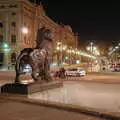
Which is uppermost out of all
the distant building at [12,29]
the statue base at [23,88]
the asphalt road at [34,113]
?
the distant building at [12,29]

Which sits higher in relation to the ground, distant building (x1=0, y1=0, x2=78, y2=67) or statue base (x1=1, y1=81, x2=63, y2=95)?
distant building (x1=0, y1=0, x2=78, y2=67)

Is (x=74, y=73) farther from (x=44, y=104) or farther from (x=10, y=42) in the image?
(x=10, y=42)

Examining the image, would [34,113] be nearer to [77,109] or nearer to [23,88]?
[77,109]

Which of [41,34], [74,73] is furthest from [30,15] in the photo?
[41,34]

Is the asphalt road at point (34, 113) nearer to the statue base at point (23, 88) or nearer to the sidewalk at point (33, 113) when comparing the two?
the sidewalk at point (33, 113)

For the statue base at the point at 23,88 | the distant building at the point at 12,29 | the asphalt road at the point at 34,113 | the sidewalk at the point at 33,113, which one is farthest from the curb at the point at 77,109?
the distant building at the point at 12,29

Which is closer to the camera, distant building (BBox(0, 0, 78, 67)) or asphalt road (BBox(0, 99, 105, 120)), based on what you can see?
asphalt road (BBox(0, 99, 105, 120))

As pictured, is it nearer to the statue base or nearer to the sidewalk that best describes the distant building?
the statue base

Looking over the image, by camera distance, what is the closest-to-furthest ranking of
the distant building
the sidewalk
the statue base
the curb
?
the curb → the sidewalk → the statue base → the distant building

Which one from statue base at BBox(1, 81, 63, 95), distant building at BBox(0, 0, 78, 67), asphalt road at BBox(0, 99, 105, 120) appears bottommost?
asphalt road at BBox(0, 99, 105, 120)

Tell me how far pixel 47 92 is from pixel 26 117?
7.73 meters

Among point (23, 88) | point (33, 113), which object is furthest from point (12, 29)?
point (33, 113)

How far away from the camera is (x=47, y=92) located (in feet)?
64.0

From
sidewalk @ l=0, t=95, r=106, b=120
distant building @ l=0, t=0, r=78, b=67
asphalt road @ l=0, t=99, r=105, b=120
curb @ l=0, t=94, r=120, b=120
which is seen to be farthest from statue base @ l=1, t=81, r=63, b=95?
distant building @ l=0, t=0, r=78, b=67
